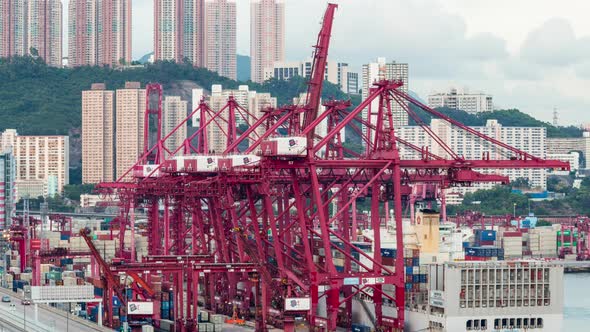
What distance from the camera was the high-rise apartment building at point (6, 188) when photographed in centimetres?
13412

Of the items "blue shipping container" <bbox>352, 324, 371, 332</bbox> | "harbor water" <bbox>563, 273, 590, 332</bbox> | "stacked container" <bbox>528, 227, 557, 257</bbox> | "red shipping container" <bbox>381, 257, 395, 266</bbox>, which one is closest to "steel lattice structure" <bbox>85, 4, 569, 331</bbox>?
"red shipping container" <bbox>381, 257, 395, 266</bbox>

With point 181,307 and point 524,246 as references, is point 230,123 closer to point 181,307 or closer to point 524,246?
point 181,307

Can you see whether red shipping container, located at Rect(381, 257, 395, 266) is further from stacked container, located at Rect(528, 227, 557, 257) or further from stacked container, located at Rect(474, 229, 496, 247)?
stacked container, located at Rect(528, 227, 557, 257)

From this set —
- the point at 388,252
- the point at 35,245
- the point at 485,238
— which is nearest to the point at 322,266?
the point at 388,252

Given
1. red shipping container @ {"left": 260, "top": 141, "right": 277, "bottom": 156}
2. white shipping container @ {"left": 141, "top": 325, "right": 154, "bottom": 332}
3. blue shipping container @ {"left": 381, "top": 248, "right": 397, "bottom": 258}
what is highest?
red shipping container @ {"left": 260, "top": 141, "right": 277, "bottom": 156}

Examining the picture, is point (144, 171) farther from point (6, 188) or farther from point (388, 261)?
point (388, 261)

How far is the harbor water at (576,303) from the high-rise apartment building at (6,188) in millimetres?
47895

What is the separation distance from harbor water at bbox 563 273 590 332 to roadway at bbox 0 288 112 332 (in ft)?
88.3

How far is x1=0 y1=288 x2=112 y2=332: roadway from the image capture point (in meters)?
72.1

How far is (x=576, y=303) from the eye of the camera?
105000 mm

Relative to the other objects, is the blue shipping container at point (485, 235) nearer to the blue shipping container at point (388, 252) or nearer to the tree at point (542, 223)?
the tree at point (542, 223)

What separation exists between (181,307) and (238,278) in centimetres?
1390

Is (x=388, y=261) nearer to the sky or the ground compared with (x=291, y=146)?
nearer to the ground

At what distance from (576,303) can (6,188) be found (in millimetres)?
55673
